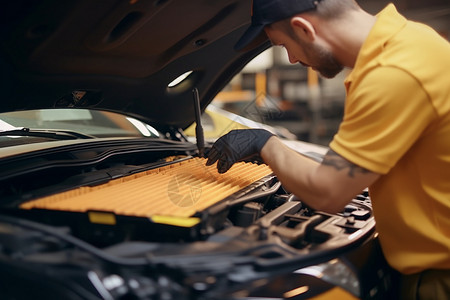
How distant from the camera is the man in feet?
3.51

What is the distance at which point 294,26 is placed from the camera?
127 cm

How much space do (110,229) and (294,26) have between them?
0.81 m

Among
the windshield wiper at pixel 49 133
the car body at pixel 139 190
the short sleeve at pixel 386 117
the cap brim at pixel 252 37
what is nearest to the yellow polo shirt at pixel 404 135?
the short sleeve at pixel 386 117

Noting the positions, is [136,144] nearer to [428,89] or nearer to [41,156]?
[41,156]

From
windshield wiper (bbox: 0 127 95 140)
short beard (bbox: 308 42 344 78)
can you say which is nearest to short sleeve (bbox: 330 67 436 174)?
short beard (bbox: 308 42 344 78)

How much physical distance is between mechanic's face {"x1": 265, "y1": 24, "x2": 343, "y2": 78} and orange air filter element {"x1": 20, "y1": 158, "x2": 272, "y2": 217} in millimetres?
468

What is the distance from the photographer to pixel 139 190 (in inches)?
54.6

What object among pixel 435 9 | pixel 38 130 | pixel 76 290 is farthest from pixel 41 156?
pixel 435 9

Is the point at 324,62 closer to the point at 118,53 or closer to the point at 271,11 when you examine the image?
the point at 271,11

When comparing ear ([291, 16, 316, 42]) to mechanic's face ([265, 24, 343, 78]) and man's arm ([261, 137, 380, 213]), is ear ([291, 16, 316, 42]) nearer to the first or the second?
mechanic's face ([265, 24, 343, 78])

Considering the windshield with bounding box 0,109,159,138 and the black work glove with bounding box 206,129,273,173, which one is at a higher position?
the windshield with bounding box 0,109,159,138

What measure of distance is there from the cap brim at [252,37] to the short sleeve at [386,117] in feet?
1.33

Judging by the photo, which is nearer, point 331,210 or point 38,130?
point 331,210

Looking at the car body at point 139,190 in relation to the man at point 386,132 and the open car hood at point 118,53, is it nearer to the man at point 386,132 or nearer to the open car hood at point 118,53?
the open car hood at point 118,53
